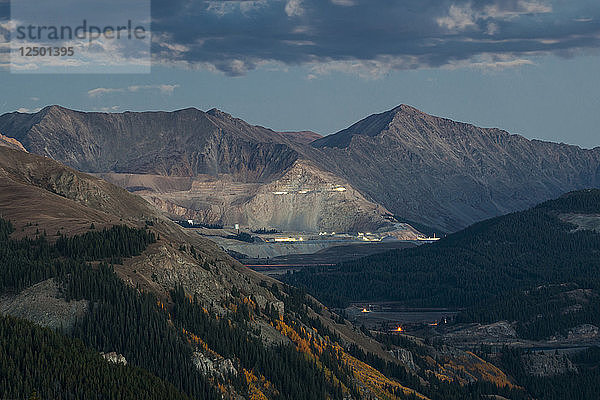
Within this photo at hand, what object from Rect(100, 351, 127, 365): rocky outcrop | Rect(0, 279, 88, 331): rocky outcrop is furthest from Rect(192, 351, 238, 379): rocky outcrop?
Rect(0, 279, 88, 331): rocky outcrop

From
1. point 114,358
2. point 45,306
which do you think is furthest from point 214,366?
point 45,306

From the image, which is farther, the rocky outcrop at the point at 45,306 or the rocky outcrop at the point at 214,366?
the rocky outcrop at the point at 214,366

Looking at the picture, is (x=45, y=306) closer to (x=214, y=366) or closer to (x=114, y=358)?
(x=114, y=358)

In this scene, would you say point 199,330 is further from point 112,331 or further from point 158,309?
point 112,331

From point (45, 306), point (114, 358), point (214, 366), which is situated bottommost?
point (214, 366)

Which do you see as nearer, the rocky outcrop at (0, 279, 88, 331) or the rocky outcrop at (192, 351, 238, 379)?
the rocky outcrop at (0, 279, 88, 331)

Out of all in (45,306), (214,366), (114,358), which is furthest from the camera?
(214,366)

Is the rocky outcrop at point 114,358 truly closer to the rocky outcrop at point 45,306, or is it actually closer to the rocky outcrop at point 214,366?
the rocky outcrop at point 45,306

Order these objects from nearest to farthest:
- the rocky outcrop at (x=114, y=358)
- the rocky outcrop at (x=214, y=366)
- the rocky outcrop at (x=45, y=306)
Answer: the rocky outcrop at (x=114, y=358) < the rocky outcrop at (x=45, y=306) < the rocky outcrop at (x=214, y=366)

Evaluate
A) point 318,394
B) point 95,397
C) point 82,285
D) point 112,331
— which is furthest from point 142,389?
point 318,394

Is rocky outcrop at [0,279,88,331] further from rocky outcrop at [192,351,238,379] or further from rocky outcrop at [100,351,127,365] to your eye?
rocky outcrop at [192,351,238,379]

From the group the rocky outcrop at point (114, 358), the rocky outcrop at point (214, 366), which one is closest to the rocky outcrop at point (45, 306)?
the rocky outcrop at point (114, 358)
